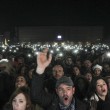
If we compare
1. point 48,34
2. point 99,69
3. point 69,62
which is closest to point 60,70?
point 99,69

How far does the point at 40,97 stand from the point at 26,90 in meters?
0.22

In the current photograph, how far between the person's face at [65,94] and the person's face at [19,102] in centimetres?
47

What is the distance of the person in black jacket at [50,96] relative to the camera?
5125 millimetres

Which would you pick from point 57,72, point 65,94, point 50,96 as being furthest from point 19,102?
point 57,72

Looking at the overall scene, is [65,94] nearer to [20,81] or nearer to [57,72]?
[20,81]

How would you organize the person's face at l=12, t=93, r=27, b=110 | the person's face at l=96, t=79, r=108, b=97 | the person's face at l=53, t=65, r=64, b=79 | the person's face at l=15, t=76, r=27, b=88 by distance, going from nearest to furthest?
the person's face at l=12, t=93, r=27, b=110, the person's face at l=96, t=79, r=108, b=97, the person's face at l=15, t=76, r=27, b=88, the person's face at l=53, t=65, r=64, b=79

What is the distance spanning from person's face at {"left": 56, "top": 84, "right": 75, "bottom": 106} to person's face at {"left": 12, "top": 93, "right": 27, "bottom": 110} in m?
0.47

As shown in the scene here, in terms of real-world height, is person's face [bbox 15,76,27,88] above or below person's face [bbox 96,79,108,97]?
above

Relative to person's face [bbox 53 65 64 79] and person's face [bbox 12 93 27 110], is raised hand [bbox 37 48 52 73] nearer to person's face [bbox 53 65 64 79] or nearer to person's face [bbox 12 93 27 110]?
person's face [bbox 12 93 27 110]

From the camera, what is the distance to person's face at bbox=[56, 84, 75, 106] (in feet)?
16.8

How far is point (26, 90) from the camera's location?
17.4 ft

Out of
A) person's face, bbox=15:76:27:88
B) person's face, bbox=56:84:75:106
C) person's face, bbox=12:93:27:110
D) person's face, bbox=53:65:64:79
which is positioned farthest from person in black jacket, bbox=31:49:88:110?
person's face, bbox=53:65:64:79

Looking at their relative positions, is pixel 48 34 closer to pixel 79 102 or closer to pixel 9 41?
pixel 9 41

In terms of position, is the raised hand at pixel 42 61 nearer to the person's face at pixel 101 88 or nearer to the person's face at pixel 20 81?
the person's face at pixel 101 88
